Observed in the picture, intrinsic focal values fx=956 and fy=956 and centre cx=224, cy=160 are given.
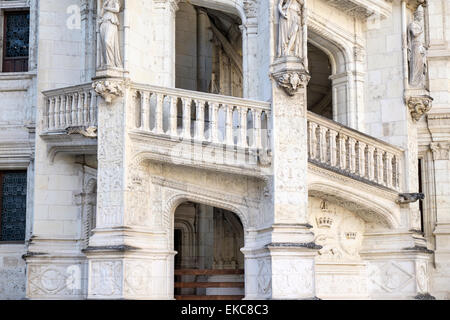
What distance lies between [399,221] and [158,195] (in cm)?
425

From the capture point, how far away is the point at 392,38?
17172 millimetres

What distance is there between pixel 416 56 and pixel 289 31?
3694mm

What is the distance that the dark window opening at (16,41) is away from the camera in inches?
719

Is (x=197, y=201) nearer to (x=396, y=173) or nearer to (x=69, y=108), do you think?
(x=69, y=108)

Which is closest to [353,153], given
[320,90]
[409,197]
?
[409,197]

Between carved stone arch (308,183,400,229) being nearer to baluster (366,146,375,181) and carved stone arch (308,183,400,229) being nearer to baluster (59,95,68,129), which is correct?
baluster (366,146,375,181)

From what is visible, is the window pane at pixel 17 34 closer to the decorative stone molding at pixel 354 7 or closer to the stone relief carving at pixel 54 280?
the stone relief carving at pixel 54 280

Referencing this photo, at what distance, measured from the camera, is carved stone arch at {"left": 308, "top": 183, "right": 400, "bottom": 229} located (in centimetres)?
1523

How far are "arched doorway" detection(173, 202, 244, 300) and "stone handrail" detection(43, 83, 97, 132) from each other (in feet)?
10.8

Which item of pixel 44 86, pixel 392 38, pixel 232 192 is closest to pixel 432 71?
pixel 392 38

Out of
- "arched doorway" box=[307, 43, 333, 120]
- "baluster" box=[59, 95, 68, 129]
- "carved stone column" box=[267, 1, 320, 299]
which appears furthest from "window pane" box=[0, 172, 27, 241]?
"arched doorway" box=[307, 43, 333, 120]

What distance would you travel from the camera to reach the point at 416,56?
17094mm

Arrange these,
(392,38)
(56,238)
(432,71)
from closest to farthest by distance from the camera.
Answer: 1. (56,238)
2. (392,38)
3. (432,71)
